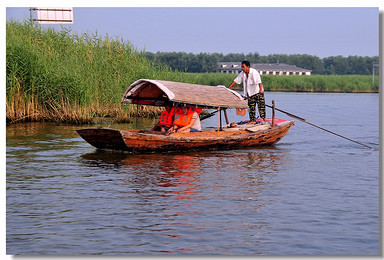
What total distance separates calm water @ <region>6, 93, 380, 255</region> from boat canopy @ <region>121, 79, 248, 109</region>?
1070 millimetres

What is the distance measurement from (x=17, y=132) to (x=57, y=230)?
9.44 m

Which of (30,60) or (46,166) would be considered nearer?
(46,166)

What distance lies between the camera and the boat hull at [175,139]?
38.8ft

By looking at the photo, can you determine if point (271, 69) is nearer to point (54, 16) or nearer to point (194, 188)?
point (54, 16)

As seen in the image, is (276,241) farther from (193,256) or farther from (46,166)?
(46,166)

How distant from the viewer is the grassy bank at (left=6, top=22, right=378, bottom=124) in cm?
1691

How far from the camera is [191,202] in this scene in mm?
8164

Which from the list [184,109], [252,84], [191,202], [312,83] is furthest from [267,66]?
[191,202]

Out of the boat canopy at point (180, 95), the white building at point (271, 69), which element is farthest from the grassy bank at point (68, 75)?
the white building at point (271, 69)

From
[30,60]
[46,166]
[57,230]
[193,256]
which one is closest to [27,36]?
[30,60]

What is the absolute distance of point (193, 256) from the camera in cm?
593

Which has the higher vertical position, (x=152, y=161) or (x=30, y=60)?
(x=30, y=60)

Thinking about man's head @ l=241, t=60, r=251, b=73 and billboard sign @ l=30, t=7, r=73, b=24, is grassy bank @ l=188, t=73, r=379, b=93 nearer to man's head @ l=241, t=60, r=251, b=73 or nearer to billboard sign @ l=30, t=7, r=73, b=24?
billboard sign @ l=30, t=7, r=73, b=24
